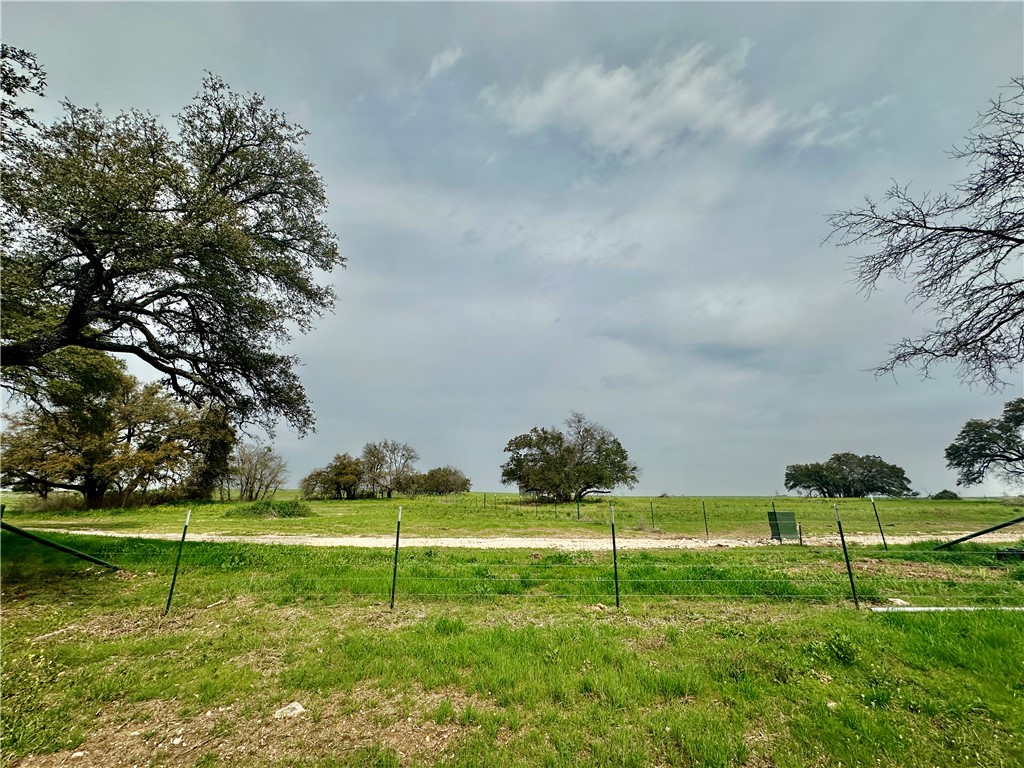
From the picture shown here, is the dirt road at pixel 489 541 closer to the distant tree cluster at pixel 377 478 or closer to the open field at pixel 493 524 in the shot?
the open field at pixel 493 524

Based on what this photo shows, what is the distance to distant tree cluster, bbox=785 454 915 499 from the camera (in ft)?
266

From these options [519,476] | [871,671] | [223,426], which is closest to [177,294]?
[223,426]

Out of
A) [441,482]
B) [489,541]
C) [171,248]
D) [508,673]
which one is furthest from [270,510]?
[441,482]

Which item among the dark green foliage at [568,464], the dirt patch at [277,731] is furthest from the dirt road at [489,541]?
the dark green foliage at [568,464]

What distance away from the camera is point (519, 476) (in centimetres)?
5928

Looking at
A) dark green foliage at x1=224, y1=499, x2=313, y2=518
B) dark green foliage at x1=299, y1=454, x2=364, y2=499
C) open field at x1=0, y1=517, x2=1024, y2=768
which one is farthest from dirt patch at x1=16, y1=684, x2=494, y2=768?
dark green foliage at x1=299, y1=454, x2=364, y2=499

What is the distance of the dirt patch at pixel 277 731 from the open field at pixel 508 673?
0.07ft

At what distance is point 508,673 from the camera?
5.35 metres

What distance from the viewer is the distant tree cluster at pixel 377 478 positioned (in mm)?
64812

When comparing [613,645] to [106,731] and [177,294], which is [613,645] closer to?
[106,731]

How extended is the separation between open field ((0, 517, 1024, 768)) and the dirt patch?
0.02 m

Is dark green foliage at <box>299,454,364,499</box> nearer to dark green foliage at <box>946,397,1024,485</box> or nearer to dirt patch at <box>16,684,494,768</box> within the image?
dirt patch at <box>16,684,494,768</box>

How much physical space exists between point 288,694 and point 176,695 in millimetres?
1415

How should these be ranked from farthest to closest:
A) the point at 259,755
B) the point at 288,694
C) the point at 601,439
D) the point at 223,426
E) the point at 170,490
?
the point at 601,439, the point at 170,490, the point at 223,426, the point at 288,694, the point at 259,755
